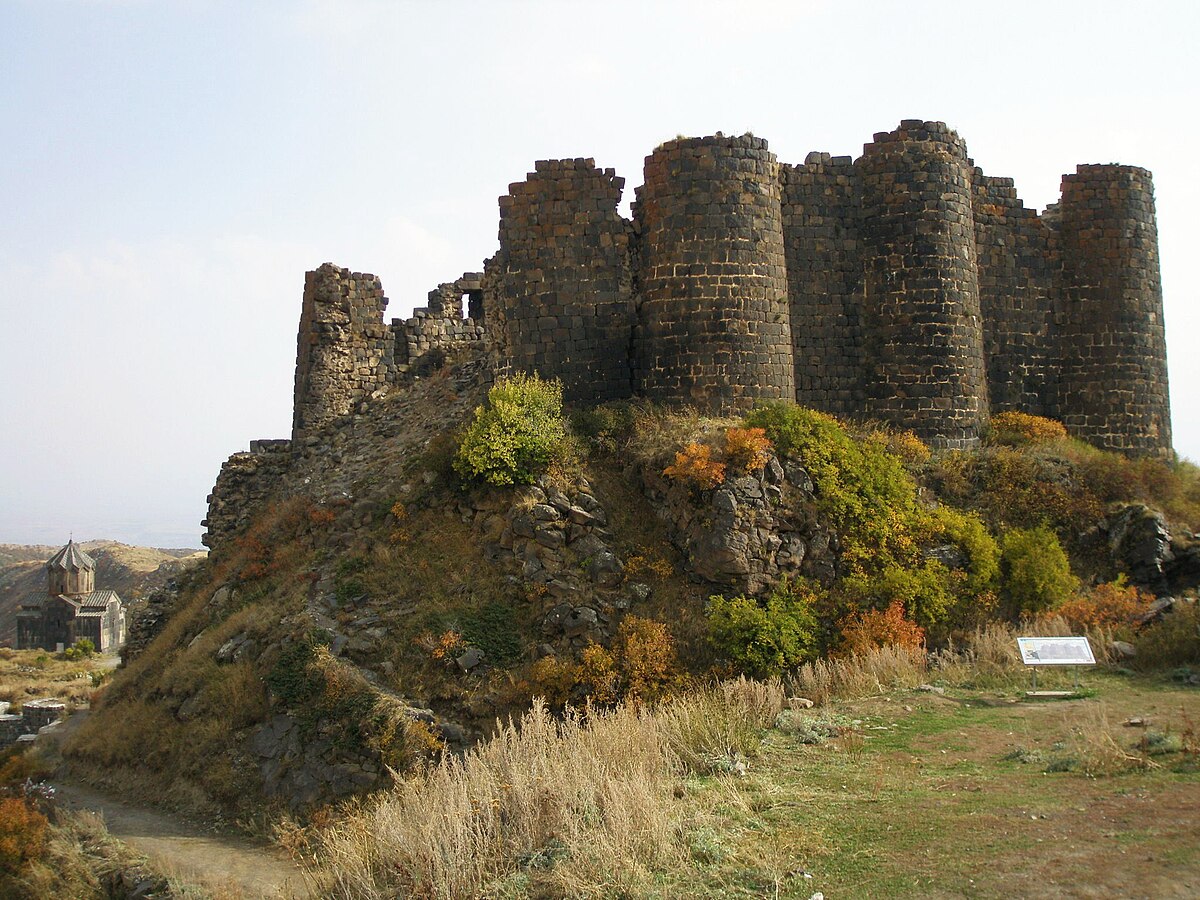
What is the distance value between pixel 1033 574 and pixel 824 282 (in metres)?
6.19

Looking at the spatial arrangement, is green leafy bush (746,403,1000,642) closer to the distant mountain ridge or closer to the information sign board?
the information sign board

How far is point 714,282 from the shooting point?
57.4ft

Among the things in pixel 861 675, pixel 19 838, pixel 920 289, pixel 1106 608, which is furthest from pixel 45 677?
pixel 1106 608

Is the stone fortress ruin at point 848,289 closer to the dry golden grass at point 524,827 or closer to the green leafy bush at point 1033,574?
the green leafy bush at point 1033,574

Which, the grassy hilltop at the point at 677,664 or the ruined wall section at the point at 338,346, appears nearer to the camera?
the grassy hilltop at the point at 677,664

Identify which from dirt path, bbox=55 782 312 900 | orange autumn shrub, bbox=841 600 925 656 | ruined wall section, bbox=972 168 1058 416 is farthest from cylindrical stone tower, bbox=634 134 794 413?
dirt path, bbox=55 782 312 900

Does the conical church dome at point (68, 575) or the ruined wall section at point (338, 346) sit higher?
the ruined wall section at point (338, 346)

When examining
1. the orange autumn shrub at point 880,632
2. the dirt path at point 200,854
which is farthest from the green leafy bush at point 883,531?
the dirt path at point 200,854

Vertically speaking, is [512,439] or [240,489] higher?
[512,439]

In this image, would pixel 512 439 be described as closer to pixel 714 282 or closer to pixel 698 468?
pixel 698 468

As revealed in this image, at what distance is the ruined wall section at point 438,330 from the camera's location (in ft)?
78.1

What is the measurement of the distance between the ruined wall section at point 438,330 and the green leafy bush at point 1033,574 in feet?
38.7

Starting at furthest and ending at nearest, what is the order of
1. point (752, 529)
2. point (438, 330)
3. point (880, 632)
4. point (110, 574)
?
1. point (110, 574)
2. point (438, 330)
3. point (752, 529)
4. point (880, 632)

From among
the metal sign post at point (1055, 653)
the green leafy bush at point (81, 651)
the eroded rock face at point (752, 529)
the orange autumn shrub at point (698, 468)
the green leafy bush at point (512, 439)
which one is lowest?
Result: the green leafy bush at point (81, 651)
